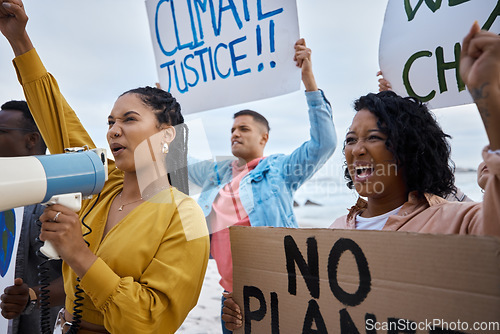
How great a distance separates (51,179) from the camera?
1.00m

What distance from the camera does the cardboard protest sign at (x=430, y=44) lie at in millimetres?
1357

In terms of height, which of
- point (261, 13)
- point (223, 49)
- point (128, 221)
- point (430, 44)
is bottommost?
point (128, 221)

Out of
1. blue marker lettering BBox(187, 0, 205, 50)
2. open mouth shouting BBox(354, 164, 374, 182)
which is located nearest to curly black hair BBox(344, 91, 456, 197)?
open mouth shouting BBox(354, 164, 374, 182)

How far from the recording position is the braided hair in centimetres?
133

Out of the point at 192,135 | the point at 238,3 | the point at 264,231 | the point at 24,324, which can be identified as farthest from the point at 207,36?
the point at 24,324

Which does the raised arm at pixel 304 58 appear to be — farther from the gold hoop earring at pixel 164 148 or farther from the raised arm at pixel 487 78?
the raised arm at pixel 487 78

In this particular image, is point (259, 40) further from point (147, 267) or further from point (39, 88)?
point (147, 267)

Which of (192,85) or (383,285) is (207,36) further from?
(383,285)

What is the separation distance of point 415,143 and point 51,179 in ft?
3.63

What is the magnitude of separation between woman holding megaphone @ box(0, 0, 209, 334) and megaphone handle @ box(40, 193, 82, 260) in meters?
0.02

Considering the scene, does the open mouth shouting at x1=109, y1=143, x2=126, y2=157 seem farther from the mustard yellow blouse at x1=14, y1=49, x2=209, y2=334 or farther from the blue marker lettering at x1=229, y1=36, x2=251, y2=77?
the blue marker lettering at x1=229, y1=36, x2=251, y2=77

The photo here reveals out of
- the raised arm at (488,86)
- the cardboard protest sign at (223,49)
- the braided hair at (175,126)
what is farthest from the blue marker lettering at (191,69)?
the raised arm at (488,86)

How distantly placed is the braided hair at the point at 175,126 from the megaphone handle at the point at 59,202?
334mm

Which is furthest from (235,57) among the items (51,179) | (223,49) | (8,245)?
(8,245)
